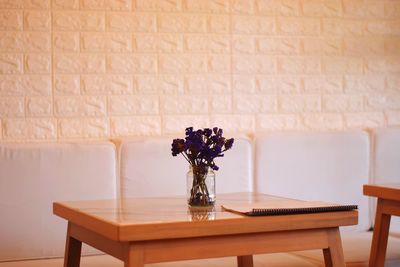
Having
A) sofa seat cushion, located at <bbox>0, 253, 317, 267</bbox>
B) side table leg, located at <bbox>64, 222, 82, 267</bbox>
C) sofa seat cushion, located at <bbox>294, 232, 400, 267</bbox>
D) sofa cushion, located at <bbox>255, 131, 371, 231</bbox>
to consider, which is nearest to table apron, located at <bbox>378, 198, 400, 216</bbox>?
sofa seat cushion, located at <bbox>294, 232, 400, 267</bbox>

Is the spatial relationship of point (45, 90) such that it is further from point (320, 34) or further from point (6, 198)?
point (320, 34)

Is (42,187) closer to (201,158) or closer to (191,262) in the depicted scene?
(191,262)

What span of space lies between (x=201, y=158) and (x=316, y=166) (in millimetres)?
1235

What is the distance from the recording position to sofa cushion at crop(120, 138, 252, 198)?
328 cm

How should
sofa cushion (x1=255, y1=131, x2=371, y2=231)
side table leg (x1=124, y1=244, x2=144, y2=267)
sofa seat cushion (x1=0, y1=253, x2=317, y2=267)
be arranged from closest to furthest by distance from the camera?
side table leg (x1=124, y1=244, x2=144, y2=267) < sofa seat cushion (x1=0, y1=253, x2=317, y2=267) < sofa cushion (x1=255, y1=131, x2=371, y2=231)

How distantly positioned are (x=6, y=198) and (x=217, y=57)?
1.17 meters

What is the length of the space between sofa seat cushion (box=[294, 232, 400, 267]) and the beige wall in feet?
2.08

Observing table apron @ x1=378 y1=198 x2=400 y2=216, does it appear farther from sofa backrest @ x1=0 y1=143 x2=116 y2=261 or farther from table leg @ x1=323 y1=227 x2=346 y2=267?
sofa backrest @ x1=0 y1=143 x2=116 y2=261

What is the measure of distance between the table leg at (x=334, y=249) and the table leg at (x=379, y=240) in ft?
2.45

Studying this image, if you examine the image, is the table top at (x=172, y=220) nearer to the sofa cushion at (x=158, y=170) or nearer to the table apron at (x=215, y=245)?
the table apron at (x=215, y=245)

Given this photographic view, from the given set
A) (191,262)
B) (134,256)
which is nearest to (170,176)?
(191,262)

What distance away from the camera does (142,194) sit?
3.29 metres

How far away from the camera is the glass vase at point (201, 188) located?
244cm

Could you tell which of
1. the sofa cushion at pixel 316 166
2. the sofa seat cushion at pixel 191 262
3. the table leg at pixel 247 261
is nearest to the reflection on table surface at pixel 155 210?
the table leg at pixel 247 261
